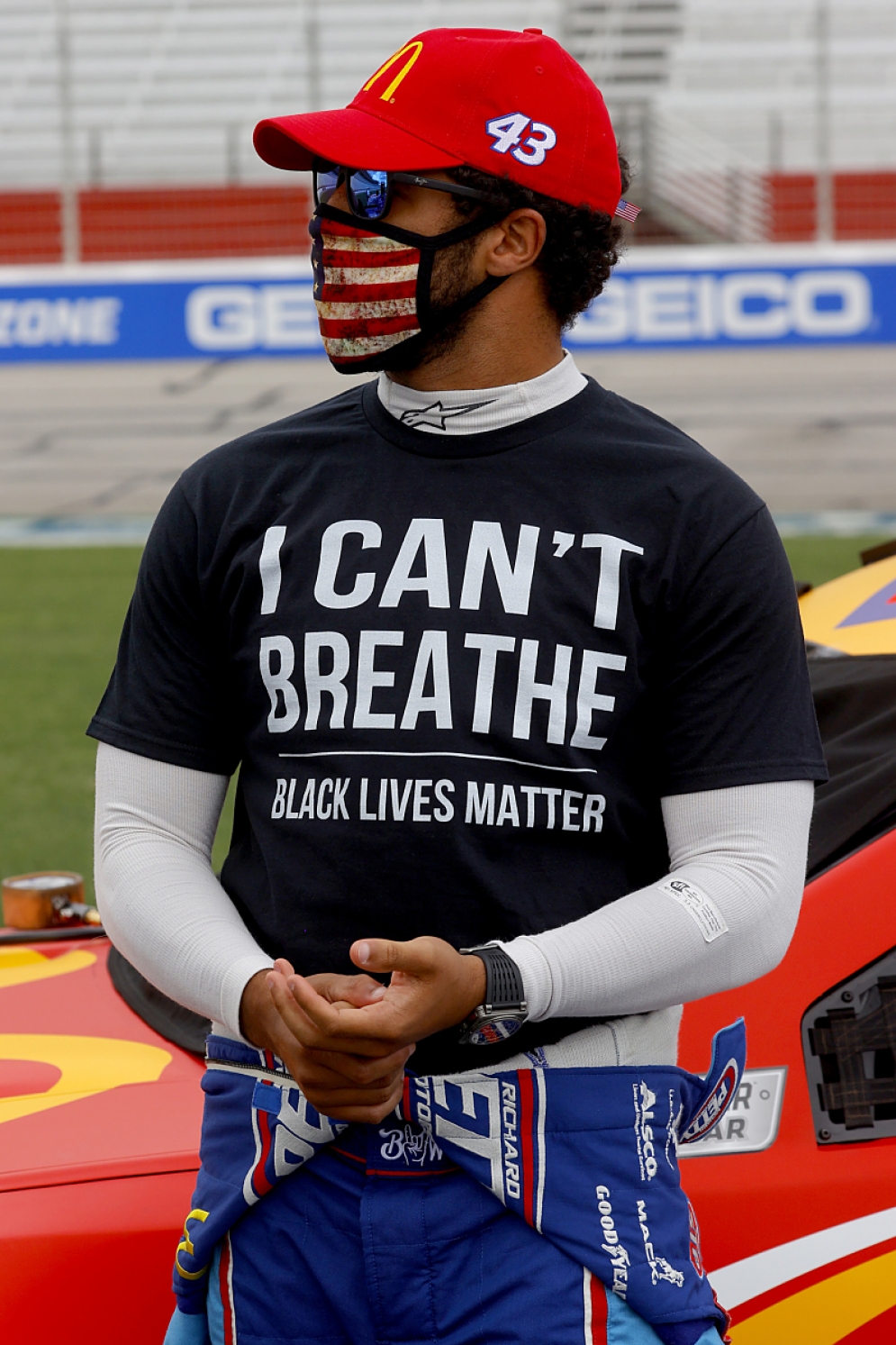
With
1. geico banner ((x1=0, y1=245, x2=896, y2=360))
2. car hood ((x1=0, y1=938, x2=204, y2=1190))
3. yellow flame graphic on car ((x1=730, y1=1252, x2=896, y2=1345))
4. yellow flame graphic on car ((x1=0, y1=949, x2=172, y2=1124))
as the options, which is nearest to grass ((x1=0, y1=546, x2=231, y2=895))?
car hood ((x1=0, y1=938, x2=204, y2=1190))

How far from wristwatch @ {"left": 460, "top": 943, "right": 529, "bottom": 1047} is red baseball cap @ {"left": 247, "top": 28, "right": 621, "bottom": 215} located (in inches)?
25.6

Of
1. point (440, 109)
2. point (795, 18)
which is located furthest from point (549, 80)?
point (795, 18)

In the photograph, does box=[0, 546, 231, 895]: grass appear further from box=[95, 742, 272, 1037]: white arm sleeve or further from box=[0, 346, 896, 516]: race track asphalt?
box=[95, 742, 272, 1037]: white arm sleeve

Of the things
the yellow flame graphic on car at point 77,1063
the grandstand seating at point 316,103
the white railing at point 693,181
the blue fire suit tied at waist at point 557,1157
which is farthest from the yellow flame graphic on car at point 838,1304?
the white railing at point 693,181

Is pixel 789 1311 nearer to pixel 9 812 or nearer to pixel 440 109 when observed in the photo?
pixel 440 109

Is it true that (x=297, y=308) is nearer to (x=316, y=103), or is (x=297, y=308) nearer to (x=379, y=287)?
(x=316, y=103)

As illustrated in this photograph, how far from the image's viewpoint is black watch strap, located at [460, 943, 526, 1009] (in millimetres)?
1201

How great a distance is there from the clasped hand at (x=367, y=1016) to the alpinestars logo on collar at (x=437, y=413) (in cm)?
45

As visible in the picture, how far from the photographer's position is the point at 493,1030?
1.23 metres

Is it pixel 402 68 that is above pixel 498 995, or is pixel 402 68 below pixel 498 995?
above

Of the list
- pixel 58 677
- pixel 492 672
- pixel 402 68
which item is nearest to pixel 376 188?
pixel 402 68

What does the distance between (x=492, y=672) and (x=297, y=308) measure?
12.1m

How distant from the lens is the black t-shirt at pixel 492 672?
128 centimetres

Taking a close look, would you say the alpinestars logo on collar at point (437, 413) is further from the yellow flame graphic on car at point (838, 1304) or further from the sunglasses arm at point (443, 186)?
the yellow flame graphic on car at point (838, 1304)
